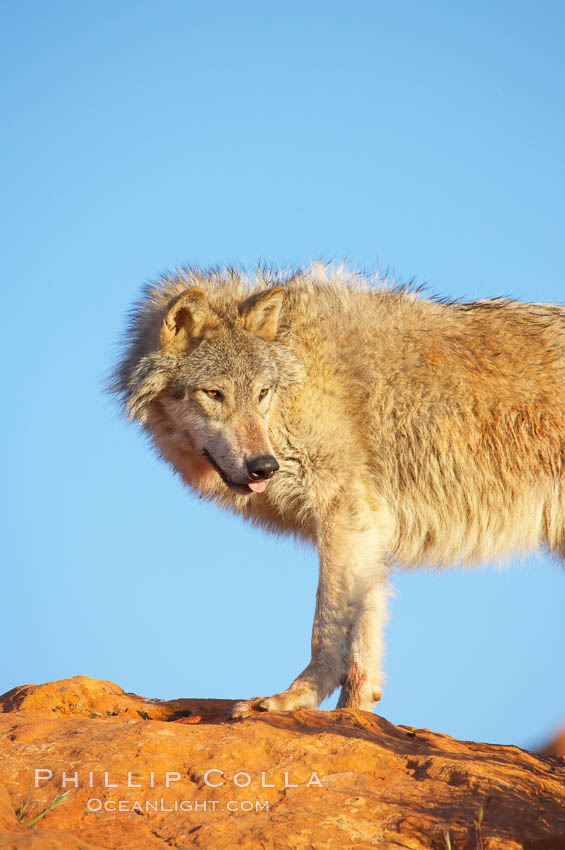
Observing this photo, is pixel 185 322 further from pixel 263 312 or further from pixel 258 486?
pixel 258 486

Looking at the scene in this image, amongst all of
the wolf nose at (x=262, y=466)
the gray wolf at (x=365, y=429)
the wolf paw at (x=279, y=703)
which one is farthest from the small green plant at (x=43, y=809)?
the wolf nose at (x=262, y=466)

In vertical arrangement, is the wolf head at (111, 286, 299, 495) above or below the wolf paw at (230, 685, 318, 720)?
above

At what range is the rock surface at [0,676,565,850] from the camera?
3932 millimetres

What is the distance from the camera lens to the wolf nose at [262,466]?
639 cm

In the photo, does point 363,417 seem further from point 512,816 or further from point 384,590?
point 512,816

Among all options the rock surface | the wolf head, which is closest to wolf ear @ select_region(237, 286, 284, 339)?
the wolf head

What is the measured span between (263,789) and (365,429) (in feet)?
10.8

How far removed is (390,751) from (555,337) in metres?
3.92

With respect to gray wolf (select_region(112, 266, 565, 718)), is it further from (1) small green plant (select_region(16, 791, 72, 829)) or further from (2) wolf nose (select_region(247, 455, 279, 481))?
(1) small green plant (select_region(16, 791, 72, 829))

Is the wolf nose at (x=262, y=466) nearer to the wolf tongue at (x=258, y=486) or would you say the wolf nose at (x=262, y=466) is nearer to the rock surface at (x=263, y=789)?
the wolf tongue at (x=258, y=486)

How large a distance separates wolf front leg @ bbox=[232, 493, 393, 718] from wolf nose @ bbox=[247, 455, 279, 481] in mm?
635

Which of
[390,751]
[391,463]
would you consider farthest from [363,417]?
[390,751]

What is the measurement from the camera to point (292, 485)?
679cm

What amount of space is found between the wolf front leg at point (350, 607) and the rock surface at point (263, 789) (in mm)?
817
